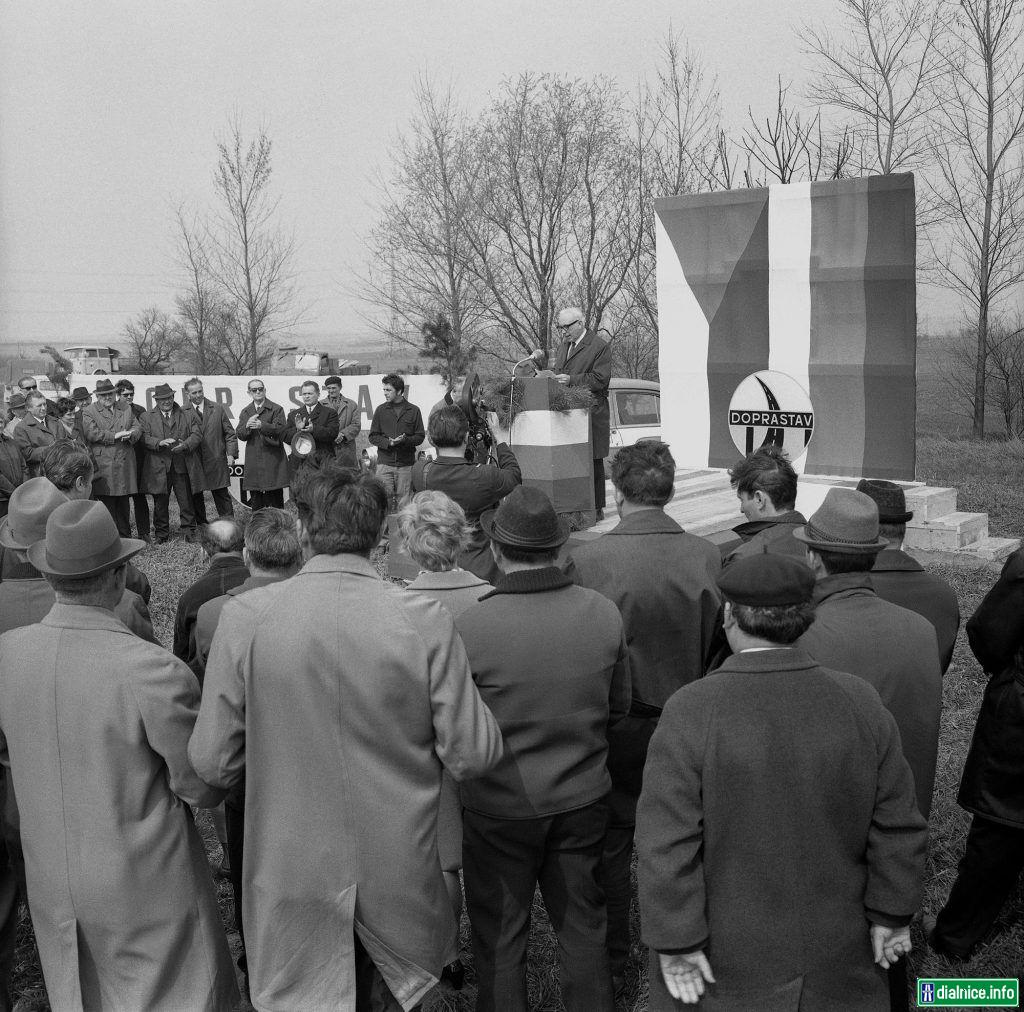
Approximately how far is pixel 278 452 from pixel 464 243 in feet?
31.5

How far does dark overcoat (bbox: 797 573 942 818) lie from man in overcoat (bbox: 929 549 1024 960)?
43 centimetres

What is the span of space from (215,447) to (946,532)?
797 cm

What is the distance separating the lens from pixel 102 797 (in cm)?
258

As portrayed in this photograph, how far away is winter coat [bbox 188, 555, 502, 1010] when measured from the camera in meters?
2.51

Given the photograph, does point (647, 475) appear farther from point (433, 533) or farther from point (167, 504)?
point (167, 504)

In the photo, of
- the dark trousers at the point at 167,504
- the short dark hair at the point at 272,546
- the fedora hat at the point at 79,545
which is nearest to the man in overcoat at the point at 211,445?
the dark trousers at the point at 167,504

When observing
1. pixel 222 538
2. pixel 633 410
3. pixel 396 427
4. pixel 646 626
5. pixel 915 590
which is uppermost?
pixel 633 410

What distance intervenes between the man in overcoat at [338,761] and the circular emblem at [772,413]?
3832 mm

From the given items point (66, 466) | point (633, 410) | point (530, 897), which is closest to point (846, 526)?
point (530, 897)

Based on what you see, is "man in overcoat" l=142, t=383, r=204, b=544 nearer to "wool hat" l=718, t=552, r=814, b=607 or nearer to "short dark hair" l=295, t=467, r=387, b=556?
"short dark hair" l=295, t=467, r=387, b=556

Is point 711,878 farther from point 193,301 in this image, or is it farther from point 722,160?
point 193,301

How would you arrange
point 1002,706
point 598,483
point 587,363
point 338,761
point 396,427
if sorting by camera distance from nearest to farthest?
point 338,761
point 1002,706
point 587,363
point 598,483
point 396,427

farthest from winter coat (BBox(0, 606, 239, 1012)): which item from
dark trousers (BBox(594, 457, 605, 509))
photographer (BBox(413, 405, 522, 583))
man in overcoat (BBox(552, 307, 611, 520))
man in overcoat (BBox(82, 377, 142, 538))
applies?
man in overcoat (BBox(82, 377, 142, 538))

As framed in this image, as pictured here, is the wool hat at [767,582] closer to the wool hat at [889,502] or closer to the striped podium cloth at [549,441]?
the wool hat at [889,502]
